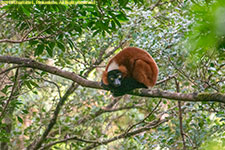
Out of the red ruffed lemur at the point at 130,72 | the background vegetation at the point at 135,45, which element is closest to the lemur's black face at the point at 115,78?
the red ruffed lemur at the point at 130,72

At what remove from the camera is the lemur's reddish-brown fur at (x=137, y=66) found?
4.12 m

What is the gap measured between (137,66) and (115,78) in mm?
381

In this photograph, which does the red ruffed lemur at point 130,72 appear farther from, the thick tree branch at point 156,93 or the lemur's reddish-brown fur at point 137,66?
the thick tree branch at point 156,93

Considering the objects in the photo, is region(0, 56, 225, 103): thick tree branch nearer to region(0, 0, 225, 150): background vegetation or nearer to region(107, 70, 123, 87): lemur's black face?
region(0, 0, 225, 150): background vegetation

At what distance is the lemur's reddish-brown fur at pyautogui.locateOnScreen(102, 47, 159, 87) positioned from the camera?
412 cm

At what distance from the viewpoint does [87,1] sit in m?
3.68

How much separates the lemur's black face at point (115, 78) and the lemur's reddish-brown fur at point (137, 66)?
0.06 m

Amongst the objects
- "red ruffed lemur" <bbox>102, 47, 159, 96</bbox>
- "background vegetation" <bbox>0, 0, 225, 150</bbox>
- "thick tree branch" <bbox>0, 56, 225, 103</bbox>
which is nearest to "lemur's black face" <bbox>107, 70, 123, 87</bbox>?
"red ruffed lemur" <bbox>102, 47, 159, 96</bbox>

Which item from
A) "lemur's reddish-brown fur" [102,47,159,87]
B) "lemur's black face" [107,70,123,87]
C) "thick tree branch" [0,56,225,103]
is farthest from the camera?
"lemur's reddish-brown fur" [102,47,159,87]

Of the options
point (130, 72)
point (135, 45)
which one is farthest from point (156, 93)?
point (135, 45)

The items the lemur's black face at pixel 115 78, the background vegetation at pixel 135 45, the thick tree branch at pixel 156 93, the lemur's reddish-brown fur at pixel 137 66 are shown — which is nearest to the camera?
the thick tree branch at pixel 156 93

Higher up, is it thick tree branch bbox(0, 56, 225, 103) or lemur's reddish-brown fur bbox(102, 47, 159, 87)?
lemur's reddish-brown fur bbox(102, 47, 159, 87)

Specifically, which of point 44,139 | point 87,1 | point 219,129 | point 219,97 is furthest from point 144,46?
point 44,139

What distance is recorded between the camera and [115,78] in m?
4.07
